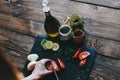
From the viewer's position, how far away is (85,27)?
1.20 metres

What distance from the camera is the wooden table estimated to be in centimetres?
107

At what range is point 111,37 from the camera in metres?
1.13

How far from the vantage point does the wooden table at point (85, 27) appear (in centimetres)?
107

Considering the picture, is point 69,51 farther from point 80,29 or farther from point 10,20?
point 10,20

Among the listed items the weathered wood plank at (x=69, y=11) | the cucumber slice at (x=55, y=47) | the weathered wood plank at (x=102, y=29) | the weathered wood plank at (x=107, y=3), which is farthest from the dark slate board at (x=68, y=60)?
the weathered wood plank at (x=107, y=3)

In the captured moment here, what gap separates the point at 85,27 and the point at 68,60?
25 cm

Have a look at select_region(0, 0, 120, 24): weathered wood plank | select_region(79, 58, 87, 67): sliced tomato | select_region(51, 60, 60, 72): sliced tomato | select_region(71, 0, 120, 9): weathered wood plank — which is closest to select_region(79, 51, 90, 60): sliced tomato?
select_region(79, 58, 87, 67): sliced tomato

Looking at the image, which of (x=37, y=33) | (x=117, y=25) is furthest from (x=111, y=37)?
(x=37, y=33)

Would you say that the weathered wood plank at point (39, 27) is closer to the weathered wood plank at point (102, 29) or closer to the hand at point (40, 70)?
the weathered wood plank at point (102, 29)

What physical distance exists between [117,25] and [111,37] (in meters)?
0.09

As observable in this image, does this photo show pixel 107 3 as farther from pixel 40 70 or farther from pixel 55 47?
pixel 40 70

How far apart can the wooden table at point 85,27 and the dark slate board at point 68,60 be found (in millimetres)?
38

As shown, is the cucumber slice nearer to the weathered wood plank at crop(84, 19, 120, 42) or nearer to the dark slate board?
the dark slate board

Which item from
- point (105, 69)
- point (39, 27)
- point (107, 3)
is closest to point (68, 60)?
point (105, 69)
